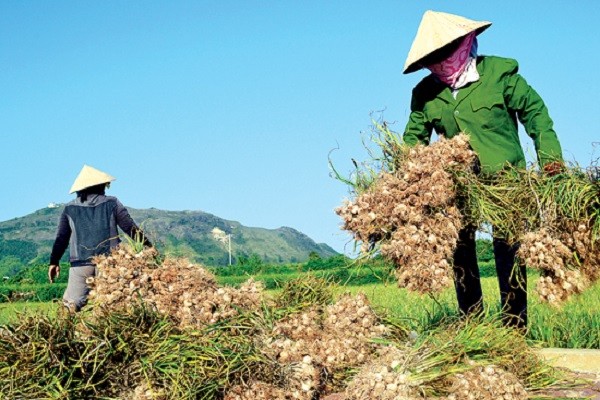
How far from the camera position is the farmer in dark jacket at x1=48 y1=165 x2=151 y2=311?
7.70m

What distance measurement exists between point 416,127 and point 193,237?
166m

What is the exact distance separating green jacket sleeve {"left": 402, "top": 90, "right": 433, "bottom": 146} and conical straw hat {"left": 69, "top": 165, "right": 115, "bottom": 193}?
3.49m

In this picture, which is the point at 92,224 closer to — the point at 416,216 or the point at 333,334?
the point at 333,334

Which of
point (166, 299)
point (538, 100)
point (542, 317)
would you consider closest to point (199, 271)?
point (166, 299)

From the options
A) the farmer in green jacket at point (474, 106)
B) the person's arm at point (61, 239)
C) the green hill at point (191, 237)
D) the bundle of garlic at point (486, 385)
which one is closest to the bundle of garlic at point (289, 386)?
the bundle of garlic at point (486, 385)

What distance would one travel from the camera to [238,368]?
4137mm

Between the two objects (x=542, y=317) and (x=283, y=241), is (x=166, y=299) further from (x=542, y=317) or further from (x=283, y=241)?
(x=283, y=241)

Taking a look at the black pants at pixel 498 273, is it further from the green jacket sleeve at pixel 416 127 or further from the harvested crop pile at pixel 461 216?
the green jacket sleeve at pixel 416 127

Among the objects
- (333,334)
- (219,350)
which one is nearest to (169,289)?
(219,350)

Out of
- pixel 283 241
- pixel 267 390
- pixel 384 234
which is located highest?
pixel 283 241

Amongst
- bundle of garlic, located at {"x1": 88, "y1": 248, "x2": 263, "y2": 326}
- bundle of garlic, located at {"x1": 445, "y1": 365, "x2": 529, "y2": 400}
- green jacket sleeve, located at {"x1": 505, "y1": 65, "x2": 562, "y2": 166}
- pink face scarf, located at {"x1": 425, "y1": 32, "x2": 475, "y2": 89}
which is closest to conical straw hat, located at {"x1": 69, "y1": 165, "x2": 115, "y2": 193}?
bundle of garlic, located at {"x1": 88, "y1": 248, "x2": 263, "y2": 326}

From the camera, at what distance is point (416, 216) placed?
15.6 ft

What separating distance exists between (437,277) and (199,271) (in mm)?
1597

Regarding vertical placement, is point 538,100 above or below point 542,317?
above
